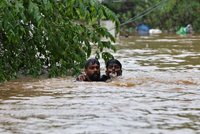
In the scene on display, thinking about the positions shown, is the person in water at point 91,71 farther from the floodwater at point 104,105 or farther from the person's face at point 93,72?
the floodwater at point 104,105

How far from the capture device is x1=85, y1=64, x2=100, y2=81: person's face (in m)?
9.84

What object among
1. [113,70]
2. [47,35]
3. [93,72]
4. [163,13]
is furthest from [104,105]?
[163,13]

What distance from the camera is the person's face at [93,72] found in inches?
387

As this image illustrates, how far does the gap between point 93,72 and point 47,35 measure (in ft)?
4.21

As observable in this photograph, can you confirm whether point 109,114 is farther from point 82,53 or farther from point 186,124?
point 82,53

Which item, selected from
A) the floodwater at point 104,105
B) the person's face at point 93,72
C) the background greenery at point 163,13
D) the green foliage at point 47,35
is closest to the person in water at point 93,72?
the person's face at point 93,72

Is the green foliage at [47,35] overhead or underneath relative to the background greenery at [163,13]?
underneath

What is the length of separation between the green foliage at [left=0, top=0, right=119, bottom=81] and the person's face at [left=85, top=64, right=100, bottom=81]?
934mm

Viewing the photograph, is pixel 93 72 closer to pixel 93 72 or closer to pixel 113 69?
pixel 93 72

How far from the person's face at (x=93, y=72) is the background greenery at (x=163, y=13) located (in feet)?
97.6

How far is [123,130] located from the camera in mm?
5145

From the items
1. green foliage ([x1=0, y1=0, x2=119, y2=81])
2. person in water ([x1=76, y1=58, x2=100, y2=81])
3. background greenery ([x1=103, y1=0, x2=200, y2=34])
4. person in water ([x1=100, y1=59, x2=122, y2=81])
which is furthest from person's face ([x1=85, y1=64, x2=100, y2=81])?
background greenery ([x1=103, y1=0, x2=200, y2=34])

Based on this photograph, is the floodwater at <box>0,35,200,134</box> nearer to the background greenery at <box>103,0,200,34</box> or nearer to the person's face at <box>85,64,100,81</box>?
the person's face at <box>85,64,100,81</box>

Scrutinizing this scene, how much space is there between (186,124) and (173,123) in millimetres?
129
